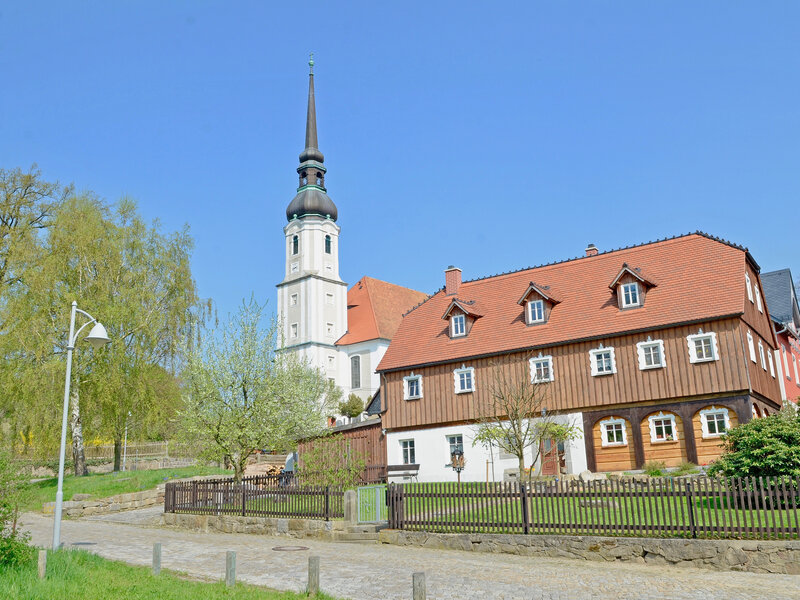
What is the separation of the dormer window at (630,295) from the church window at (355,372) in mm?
40282

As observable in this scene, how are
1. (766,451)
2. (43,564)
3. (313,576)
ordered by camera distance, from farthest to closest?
(766,451) < (43,564) < (313,576)

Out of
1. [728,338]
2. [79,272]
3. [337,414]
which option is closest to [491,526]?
[728,338]

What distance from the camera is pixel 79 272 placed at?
112 ft

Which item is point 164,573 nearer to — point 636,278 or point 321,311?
point 636,278

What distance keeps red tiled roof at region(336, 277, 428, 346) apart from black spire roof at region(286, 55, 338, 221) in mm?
8304

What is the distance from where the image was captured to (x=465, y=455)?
3419 cm

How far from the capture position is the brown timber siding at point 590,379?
2880 centimetres

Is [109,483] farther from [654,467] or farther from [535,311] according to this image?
[654,467]

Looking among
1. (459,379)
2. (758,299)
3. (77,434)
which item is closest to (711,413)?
(758,299)

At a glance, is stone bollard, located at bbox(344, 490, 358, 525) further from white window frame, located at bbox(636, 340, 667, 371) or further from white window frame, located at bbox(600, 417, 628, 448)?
white window frame, located at bbox(636, 340, 667, 371)

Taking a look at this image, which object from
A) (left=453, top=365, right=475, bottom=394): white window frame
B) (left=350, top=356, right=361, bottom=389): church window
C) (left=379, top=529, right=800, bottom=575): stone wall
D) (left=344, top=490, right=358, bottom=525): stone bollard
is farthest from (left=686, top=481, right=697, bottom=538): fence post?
(left=350, top=356, right=361, bottom=389): church window

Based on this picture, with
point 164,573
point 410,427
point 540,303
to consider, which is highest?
point 540,303

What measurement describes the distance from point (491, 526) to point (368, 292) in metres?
56.6

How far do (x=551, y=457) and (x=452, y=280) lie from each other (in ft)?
38.5
